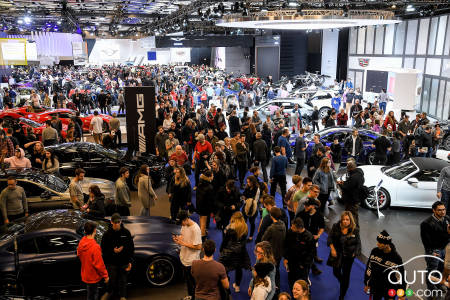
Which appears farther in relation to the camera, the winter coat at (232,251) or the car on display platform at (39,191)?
the car on display platform at (39,191)

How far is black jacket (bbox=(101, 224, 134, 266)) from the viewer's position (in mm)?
5270

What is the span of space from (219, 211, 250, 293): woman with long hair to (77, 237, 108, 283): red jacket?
1.64m

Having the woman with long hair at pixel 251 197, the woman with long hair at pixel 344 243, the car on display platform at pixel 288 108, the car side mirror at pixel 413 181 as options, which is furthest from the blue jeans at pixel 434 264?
the car on display platform at pixel 288 108

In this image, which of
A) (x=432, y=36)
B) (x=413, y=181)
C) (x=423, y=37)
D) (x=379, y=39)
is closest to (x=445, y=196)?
(x=413, y=181)

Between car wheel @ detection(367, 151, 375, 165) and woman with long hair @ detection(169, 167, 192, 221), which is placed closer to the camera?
woman with long hair @ detection(169, 167, 192, 221)

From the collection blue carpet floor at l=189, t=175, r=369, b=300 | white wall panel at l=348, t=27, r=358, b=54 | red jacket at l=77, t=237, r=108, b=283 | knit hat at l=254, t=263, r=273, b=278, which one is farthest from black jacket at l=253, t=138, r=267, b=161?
white wall panel at l=348, t=27, r=358, b=54

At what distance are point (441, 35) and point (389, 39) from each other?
236 inches

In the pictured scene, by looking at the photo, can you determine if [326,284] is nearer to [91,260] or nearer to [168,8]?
[91,260]

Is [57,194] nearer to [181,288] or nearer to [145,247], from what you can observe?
[145,247]

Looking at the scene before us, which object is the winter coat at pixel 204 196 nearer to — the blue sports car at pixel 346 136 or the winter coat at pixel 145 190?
the winter coat at pixel 145 190

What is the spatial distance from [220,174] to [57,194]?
338cm

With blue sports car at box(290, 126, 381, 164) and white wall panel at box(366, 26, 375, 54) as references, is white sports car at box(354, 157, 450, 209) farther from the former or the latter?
white wall panel at box(366, 26, 375, 54)

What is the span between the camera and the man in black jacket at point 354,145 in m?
11.5

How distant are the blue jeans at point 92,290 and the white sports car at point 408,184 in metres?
6.60
